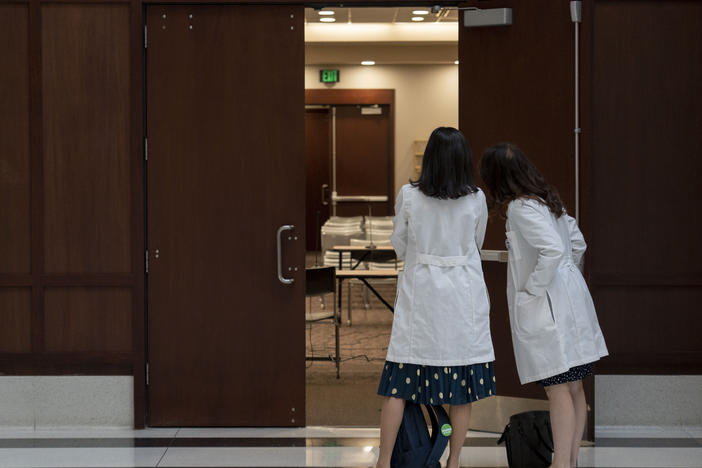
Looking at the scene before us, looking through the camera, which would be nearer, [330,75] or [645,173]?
[645,173]

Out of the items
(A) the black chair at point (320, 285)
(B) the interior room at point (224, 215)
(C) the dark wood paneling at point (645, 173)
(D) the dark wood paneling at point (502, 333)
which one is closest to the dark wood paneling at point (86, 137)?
(B) the interior room at point (224, 215)

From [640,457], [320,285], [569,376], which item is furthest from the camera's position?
[320,285]

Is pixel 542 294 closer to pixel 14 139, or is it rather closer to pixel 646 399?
pixel 646 399

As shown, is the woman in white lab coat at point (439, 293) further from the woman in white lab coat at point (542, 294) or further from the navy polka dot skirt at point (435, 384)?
the woman in white lab coat at point (542, 294)

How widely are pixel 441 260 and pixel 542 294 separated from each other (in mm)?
454

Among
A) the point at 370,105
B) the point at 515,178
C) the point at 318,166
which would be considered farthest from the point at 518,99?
the point at 318,166

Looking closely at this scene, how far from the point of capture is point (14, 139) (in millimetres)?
5227

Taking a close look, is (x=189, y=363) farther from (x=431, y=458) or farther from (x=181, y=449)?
(x=431, y=458)

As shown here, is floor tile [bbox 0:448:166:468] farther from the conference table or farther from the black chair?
the black chair

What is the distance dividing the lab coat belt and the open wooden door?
1341 mm

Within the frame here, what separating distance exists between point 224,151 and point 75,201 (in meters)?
0.88

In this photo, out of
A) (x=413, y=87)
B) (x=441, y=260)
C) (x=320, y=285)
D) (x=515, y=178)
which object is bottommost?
(x=320, y=285)

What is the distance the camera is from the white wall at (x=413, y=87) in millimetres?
14945

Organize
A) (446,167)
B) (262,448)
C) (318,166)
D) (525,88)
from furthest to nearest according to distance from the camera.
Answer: (318,166), (525,88), (262,448), (446,167)
